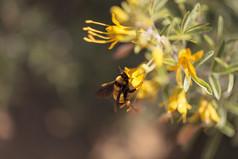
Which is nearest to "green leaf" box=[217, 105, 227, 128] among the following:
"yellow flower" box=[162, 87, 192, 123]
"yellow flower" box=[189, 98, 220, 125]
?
"yellow flower" box=[189, 98, 220, 125]

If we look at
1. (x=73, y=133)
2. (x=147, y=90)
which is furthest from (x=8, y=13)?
(x=147, y=90)

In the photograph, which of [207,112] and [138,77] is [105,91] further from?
[207,112]

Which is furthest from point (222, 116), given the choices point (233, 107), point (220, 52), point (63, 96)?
point (63, 96)

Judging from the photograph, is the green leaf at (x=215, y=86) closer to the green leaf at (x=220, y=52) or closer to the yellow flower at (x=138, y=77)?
the green leaf at (x=220, y=52)

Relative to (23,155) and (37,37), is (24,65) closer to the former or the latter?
(37,37)

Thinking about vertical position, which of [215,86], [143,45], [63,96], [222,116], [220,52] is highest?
[63,96]

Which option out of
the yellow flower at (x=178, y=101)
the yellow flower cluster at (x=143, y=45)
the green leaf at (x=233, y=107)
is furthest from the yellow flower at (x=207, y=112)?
the green leaf at (x=233, y=107)

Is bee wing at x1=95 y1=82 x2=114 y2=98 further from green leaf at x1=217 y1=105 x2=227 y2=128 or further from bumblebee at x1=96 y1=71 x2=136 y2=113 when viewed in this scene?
green leaf at x1=217 y1=105 x2=227 y2=128

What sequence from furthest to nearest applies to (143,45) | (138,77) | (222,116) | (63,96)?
(63,96) → (222,116) → (143,45) → (138,77)
